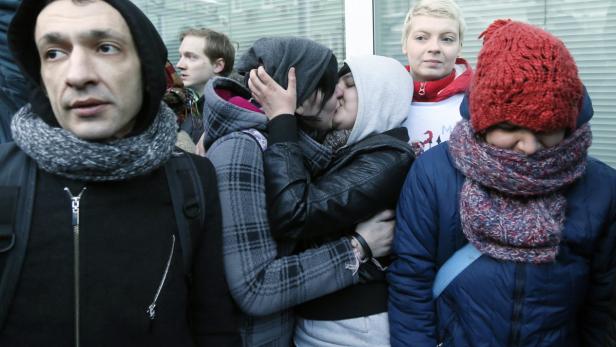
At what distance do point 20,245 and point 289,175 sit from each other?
0.75 metres

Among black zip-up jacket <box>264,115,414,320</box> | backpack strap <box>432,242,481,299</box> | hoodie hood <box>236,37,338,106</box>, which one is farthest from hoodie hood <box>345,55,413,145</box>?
backpack strap <box>432,242,481,299</box>

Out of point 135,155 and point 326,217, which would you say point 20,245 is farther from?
point 326,217

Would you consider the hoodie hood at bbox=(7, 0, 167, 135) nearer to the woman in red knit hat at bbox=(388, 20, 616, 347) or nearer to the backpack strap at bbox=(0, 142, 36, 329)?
the backpack strap at bbox=(0, 142, 36, 329)

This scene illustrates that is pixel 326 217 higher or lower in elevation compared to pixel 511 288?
higher

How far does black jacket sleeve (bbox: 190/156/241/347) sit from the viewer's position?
1.48 m

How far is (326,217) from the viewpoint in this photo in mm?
1604

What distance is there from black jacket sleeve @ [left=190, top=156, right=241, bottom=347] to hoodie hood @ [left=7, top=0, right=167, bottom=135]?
0.24 metres

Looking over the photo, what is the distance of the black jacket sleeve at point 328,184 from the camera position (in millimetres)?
1561

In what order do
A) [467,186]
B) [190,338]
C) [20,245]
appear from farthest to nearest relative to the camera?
1. [467,186]
2. [190,338]
3. [20,245]

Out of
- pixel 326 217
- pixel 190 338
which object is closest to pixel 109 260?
pixel 190 338

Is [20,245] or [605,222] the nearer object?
[20,245]

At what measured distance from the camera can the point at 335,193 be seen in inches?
63.9

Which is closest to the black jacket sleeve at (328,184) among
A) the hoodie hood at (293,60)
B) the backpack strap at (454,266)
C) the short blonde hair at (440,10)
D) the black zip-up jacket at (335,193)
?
the black zip-up jacket at (335,193)

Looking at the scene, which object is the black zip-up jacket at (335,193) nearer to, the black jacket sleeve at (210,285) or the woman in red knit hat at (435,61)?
the black jacket sleeve at (210,285)
